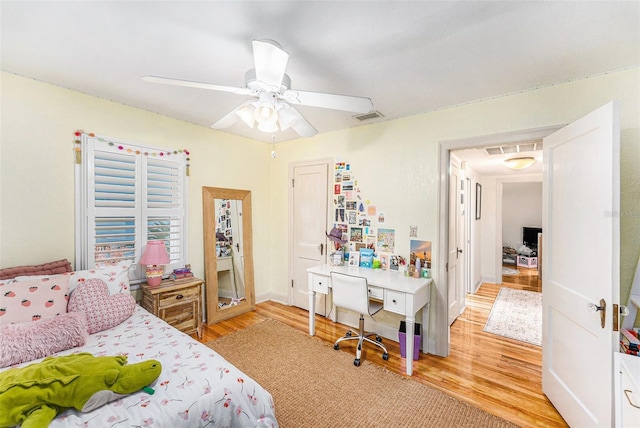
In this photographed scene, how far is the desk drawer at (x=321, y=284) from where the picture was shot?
301 centimetres

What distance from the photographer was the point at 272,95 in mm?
1642

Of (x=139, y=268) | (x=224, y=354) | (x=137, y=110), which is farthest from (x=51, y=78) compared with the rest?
(x=224, y=354)

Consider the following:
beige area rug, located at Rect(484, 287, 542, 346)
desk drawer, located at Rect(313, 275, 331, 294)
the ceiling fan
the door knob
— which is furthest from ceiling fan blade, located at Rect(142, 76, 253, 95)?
beige area rug, located at Rect(484, 287, 542, 346)

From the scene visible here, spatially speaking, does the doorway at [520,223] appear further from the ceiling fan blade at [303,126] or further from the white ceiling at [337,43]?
the ceiling fan blade at [303,126]

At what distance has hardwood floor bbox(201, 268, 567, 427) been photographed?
199cm

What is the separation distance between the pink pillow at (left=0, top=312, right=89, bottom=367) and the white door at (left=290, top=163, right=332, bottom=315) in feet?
8.05

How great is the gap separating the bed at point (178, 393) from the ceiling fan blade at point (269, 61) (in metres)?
1.62

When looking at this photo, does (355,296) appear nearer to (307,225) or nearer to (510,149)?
(307,225)

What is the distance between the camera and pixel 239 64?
1.91 metres

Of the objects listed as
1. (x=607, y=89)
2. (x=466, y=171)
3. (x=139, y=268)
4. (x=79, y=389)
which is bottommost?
(x=79, y=389)

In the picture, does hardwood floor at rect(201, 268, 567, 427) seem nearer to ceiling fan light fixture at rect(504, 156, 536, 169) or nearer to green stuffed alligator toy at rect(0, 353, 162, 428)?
green stuffed alligator toy at rect(0, 353, 162, 428)

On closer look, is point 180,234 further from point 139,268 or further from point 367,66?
point 367,66

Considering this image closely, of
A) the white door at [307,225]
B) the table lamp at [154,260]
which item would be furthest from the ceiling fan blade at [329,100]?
the table lamp at [154,260]

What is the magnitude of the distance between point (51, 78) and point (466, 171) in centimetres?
491
